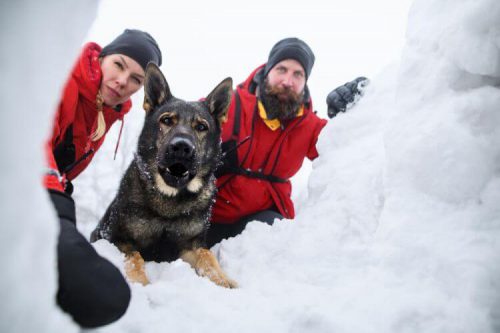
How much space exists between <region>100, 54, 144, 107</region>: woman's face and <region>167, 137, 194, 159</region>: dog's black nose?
1090 mm

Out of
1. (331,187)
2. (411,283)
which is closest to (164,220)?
(331,187)

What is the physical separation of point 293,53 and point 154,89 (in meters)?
2.16

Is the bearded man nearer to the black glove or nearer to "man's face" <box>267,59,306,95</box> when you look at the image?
"man's face" <box>267,59,306,95</box>

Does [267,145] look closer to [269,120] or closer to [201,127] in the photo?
[269,120]

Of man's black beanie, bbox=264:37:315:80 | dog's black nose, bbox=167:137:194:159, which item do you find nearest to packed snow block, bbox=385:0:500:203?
dog's black nose, bbox=167:137:194:159

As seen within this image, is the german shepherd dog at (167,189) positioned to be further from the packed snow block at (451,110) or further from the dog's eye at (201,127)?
the packed snow block at (451,110)

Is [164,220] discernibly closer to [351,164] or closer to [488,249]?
[351,164]

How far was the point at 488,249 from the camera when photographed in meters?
1.45

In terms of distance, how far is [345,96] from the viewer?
12.6 ft

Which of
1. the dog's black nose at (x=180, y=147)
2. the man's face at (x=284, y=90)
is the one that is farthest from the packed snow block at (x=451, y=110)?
the man's face at (x=284, y=90)

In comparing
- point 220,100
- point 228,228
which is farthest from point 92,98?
point 228,228

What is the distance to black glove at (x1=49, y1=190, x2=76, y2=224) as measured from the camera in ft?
4.06

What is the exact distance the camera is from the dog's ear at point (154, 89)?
321 cm

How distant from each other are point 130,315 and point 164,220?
152 centimetres
